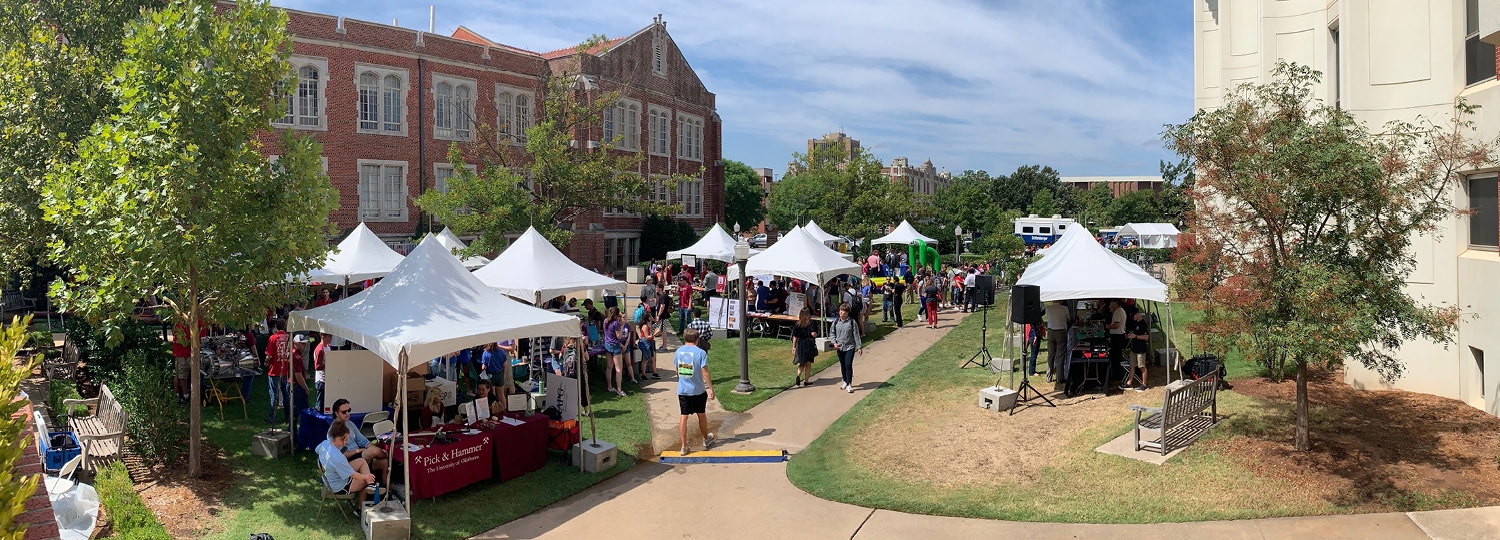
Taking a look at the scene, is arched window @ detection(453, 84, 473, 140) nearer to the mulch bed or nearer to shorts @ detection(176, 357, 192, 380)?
shorts @ detection(176, 357, 192, 380)

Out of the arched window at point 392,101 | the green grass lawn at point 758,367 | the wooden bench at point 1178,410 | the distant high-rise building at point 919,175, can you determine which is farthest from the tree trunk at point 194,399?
the distant high-rise building at point 919,175

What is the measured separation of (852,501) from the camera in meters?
9.47

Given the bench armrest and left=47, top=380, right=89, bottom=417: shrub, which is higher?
the bench armrest

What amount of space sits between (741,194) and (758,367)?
77.7 m

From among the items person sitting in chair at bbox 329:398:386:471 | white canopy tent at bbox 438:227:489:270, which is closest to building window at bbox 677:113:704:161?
white canopy tent at bbox 438:227:489:270

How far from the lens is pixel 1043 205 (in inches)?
3250

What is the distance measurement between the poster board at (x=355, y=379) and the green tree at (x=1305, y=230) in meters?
9.68

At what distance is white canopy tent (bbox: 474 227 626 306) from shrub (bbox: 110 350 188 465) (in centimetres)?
655

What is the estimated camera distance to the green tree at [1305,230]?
28.0ft

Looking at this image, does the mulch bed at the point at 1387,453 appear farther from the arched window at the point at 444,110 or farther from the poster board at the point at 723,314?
the arched window at the point at 444,110

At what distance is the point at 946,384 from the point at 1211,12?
1693cm

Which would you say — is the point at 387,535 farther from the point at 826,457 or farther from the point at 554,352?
the point at 554,352

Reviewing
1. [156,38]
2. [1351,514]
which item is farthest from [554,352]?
[1351,514]

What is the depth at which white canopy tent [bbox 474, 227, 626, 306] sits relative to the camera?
657 inches
